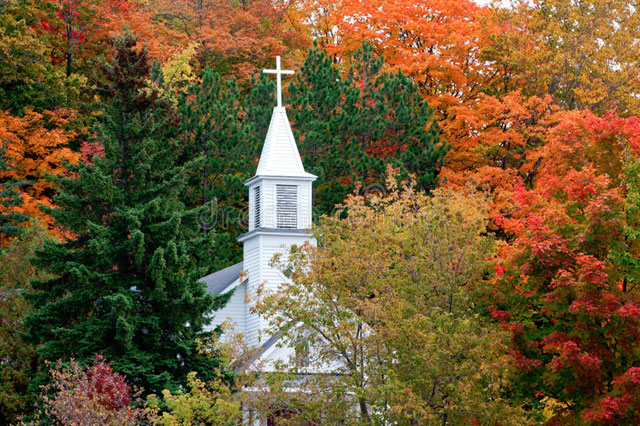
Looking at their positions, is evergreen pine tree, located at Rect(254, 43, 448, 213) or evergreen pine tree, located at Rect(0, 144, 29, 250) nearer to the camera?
evergreen pine tree, located at Rect(0, 144, 29, 250)

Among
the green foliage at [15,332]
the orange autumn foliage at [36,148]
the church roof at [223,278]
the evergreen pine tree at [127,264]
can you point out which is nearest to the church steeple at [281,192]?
the church roof at [223,278]

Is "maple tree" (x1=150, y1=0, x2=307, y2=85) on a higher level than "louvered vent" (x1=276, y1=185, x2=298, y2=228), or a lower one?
higher

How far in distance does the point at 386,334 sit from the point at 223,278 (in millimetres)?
16136

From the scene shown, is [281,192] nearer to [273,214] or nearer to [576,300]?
[273,214]

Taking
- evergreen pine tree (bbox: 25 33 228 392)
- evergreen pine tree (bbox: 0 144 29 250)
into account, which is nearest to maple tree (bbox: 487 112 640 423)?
evergreen pine tree (bbox: 25 33 228 392)

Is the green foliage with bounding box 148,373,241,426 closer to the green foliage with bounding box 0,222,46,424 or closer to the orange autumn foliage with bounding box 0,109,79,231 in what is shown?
the green foliage with bounding box 0,222,46,424

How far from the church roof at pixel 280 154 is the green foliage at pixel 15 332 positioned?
8.16 m

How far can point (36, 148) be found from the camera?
45.4 meters

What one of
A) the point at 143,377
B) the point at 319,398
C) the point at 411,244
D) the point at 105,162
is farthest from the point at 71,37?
the point at 319,398

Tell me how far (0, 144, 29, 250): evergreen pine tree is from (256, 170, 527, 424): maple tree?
66.0ft

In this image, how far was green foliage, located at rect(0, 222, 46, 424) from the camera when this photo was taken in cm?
3050

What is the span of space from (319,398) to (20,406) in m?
12.3

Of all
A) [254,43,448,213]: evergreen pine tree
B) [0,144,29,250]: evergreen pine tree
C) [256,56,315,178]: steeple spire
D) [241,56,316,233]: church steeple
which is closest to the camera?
[241,56,316,233]: church steeple

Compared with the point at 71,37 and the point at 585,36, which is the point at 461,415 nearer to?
the point at 585,36
